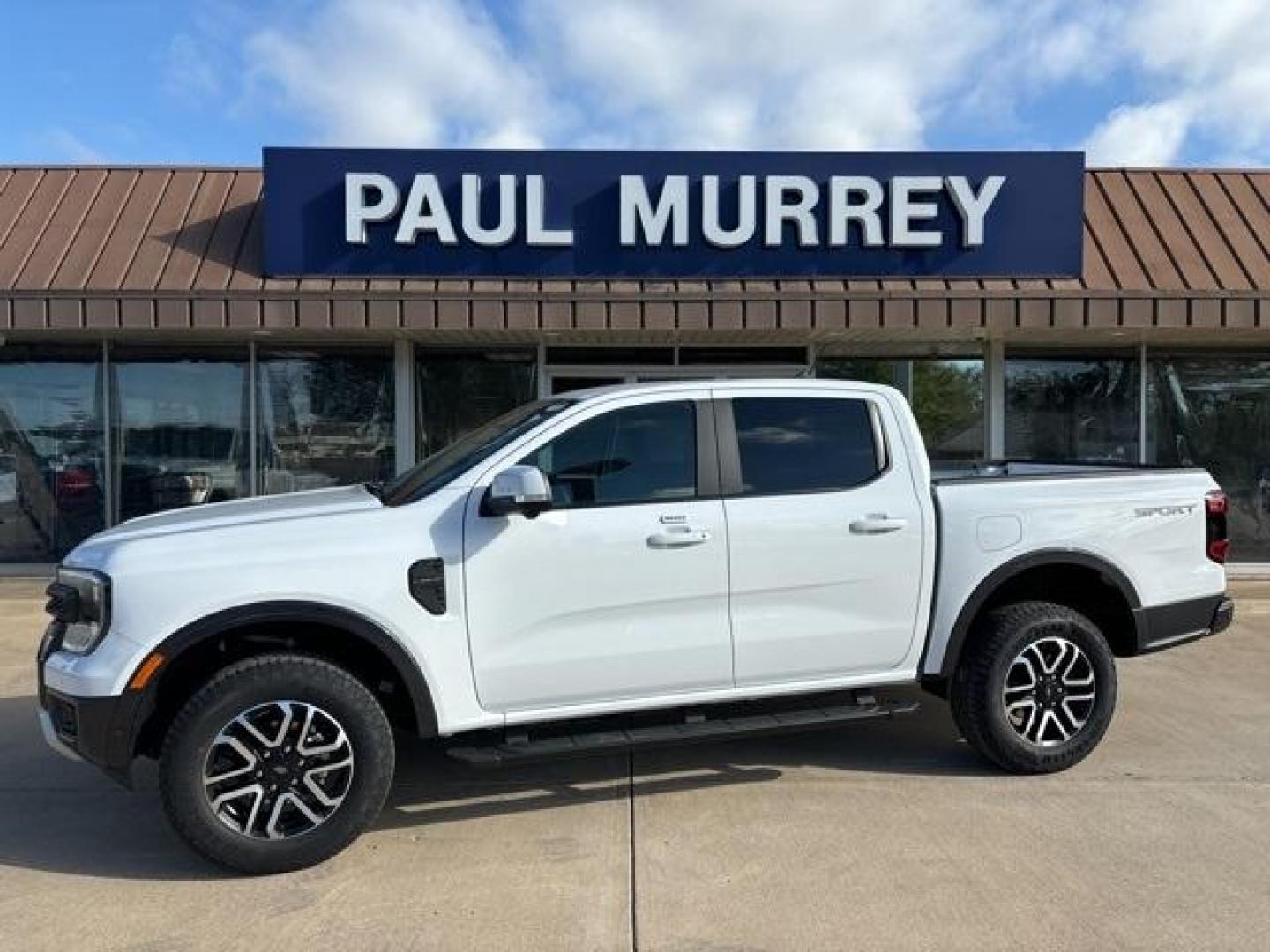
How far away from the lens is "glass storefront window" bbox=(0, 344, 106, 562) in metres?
10.8

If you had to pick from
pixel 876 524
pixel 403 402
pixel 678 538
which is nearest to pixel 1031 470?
pixel 876 524

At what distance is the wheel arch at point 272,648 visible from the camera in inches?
154

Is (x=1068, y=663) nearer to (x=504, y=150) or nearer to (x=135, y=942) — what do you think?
(x=135, y=942)

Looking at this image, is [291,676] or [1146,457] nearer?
[291,676]

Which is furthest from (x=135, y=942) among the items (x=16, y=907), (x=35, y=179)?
(x=35, y=179)

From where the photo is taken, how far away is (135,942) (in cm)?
345

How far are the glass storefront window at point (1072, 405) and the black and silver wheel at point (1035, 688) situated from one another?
6.51 m

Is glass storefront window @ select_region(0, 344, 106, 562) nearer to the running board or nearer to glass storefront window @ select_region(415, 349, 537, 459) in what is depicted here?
glass storefront window @ select_region(415, 349, 537, 459)

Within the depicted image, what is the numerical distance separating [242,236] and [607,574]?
7.25 m

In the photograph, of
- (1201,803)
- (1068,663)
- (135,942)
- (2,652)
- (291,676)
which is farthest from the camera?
(2,652)

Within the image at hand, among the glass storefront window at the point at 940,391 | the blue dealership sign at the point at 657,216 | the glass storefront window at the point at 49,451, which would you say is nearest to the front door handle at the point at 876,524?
the blue dealership sign at the point at 657,216

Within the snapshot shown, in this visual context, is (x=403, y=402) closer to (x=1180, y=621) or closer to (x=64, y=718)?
(x=64, y=718)

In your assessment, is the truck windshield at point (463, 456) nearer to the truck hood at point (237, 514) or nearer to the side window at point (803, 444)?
the truck hood at point (237, 514)

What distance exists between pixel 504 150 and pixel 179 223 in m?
3.26
